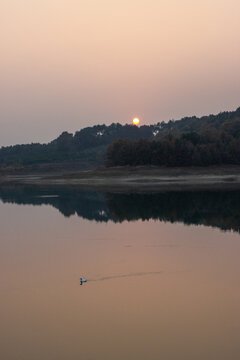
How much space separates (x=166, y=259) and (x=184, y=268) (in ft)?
7.39

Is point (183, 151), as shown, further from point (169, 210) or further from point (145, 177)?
point (169, 210)

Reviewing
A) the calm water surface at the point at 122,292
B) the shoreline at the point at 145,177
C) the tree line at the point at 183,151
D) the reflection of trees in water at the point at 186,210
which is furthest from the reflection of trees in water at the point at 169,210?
the tree line at the point at 183,151

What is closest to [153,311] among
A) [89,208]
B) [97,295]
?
[97,295]

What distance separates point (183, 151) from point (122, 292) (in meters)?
97.7

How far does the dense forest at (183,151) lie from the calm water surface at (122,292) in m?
76.3

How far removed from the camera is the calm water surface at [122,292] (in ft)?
47.3

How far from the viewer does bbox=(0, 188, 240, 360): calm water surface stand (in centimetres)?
1443

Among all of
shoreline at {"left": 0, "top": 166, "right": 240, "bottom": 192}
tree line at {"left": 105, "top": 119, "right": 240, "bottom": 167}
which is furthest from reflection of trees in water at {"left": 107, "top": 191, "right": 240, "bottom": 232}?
tree line at {"left": 105, "top": 119, "right": 240, "bottom": 167}

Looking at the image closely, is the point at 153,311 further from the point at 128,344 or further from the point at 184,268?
the point at 184,268

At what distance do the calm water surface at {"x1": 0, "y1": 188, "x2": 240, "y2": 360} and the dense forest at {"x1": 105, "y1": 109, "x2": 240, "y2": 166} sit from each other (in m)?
76.3

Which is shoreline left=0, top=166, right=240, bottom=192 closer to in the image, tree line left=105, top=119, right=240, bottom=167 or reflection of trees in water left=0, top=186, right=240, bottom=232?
tree line left=105, top=119, right=240, bottom=167

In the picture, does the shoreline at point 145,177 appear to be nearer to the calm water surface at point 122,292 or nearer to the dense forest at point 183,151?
the dense forest at point 183,151

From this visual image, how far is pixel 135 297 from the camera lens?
1888 cm

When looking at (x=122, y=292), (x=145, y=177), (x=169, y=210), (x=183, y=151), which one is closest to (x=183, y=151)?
(x=183, y=151)
